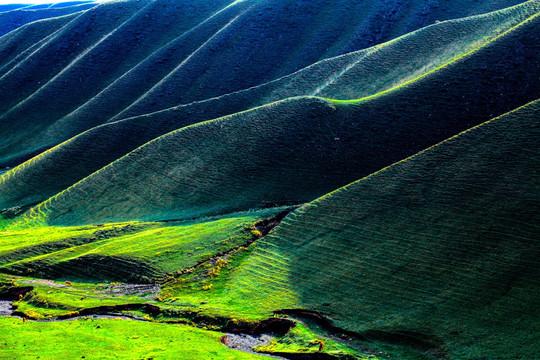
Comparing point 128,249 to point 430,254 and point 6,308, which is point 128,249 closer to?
point 6,308

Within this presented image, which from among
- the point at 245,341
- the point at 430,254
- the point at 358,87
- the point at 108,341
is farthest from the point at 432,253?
the point at 358,87

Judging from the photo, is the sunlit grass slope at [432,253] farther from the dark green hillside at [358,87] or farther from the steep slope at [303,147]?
the dark green hillside at [358,87]

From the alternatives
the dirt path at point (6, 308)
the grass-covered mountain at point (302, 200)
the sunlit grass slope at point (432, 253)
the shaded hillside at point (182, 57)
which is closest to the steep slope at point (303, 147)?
the grass-covered mountain at point (302, 200)

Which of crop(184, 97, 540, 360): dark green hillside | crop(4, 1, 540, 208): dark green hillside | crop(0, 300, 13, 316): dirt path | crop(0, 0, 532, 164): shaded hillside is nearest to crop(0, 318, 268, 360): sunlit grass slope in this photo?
crop(0, 300, 13, 316): dirt path

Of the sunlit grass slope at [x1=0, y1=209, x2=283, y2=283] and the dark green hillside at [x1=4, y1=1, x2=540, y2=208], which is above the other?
the dark green hillside at [x1=4, y1=1, x2=540, y2=208]

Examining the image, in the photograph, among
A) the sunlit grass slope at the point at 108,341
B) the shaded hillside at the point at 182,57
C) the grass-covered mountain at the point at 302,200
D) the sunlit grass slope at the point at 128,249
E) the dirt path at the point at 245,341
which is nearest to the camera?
the sunlit grass slope at the point at 108,341

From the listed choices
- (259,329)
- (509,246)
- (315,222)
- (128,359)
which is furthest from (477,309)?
(128,359)

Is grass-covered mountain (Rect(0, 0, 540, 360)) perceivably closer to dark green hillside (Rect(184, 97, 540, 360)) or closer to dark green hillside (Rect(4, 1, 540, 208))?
dark green hillside (Rect(184, 97, 540, 360))
